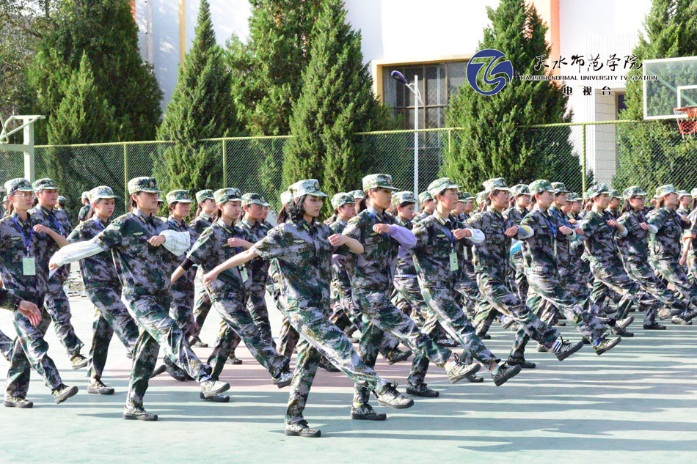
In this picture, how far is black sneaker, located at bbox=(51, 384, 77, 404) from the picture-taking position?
9.52 meters

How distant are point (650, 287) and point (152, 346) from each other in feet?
28.9

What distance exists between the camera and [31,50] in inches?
A: 1435

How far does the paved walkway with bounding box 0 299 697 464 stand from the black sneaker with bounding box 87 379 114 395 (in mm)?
146

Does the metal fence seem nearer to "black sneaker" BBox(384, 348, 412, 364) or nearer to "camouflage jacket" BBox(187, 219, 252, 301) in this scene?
"black sneaker" BBox(384, 348, 412, 364)

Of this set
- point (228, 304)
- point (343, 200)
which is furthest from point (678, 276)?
point (228, 304)

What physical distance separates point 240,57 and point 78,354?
2036 centimetres

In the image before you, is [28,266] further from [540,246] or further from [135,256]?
[540,246]

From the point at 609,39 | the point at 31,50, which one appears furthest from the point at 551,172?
the point at 31,50

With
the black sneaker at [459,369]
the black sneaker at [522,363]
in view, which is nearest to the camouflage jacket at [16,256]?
the black sneaker at [459,369]

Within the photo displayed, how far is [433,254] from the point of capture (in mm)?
10352

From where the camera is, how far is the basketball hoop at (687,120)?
66.7ft

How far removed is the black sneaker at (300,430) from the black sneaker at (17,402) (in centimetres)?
273

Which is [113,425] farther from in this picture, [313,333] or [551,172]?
[551,172]

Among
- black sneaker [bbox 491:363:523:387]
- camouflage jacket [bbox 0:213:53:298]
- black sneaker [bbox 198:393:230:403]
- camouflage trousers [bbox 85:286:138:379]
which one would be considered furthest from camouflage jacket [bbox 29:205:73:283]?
black sneaker [bbox 491:363:523:387]
